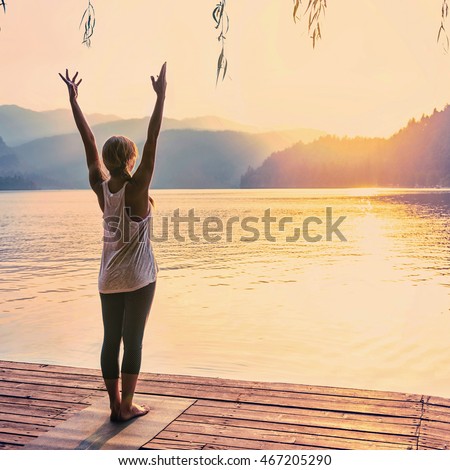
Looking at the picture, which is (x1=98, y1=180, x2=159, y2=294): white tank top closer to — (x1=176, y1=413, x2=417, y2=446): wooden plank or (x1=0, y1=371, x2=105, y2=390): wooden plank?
(x1=176, y1=413, x2=417, y2=446): wooden plank

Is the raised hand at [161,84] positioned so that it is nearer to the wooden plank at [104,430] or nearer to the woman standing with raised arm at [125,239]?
the woman standing with raised arm at [125,239]

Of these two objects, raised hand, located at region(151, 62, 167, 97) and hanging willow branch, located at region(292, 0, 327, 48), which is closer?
raised hand, located at region(151, 62, 167, 97)

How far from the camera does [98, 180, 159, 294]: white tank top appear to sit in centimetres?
299

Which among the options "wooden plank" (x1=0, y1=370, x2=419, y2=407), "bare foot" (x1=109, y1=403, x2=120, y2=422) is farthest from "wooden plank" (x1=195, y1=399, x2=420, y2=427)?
"bare foot" (x1=109, y1=403, x2=120, y2=422)

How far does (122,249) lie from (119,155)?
463mm

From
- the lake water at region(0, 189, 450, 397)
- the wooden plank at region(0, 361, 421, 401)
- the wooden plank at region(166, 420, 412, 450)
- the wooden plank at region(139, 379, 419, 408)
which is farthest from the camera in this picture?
the lake water at region(0, 189, 450, 397)

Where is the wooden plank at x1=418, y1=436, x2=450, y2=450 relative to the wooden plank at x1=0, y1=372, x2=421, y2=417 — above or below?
below

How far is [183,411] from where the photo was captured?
343 centimetres

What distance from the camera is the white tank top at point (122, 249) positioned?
118 inches

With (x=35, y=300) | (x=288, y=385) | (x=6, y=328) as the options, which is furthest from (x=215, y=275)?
(x=288, y=385)

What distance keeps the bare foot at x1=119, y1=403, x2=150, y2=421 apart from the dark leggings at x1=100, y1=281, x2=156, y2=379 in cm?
24

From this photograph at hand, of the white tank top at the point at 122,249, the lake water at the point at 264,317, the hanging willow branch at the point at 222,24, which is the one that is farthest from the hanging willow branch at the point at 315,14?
the lake water at the point at 264,317
